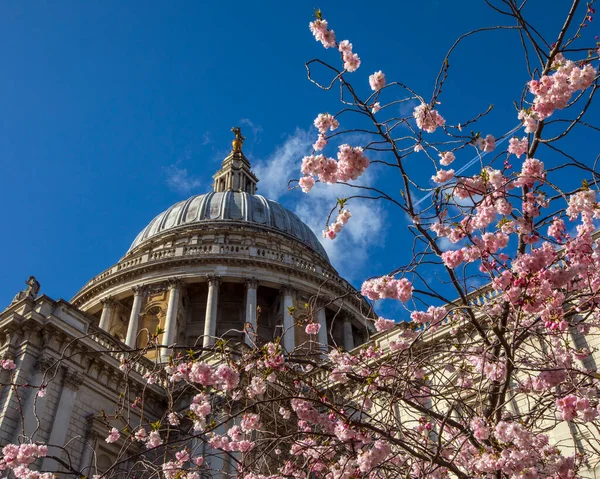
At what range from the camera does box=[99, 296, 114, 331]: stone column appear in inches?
1479

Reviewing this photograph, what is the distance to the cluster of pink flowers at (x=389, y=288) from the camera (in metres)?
8.31

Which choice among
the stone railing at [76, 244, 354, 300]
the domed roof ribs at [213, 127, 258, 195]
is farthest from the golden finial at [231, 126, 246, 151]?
the stone railing at [76, 244, 354, 300]

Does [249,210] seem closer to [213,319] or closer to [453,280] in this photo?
[213,319]

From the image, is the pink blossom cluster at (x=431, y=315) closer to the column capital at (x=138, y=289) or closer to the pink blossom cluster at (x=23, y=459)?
the pink blossom cluster at (x=23, y=459)

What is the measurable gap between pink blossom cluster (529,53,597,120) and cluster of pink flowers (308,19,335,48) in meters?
2.77

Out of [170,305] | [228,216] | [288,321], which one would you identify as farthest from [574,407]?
[228,216]

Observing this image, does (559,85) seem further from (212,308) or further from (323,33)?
(212,308)

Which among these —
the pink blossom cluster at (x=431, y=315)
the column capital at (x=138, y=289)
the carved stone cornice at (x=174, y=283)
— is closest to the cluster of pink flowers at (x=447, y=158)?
the pink blossom cluster at (x=431, y=315)

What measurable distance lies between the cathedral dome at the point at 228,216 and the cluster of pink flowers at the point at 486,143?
36767 millimetres

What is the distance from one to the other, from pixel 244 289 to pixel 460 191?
31.4m

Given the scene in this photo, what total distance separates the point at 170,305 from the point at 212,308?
2627 millimetres

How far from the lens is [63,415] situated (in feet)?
61.5

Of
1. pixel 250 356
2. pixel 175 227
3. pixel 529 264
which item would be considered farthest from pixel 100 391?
pixel 175 227

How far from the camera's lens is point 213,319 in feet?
115
